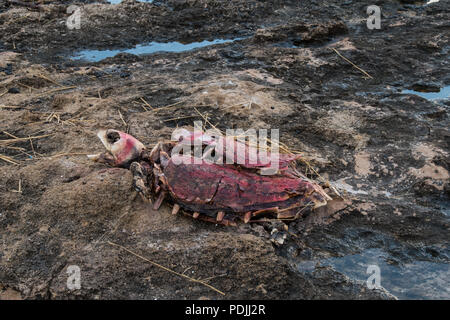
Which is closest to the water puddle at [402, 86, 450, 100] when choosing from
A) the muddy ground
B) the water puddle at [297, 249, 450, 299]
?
the muddy ground

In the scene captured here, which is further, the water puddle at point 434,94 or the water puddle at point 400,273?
the water puddle at point 434,94

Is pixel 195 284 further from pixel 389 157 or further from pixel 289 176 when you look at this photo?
pixel 389 157

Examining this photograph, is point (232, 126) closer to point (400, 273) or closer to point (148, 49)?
point (400, 273)

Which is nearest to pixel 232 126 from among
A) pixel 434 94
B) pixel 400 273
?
pixel 400 273

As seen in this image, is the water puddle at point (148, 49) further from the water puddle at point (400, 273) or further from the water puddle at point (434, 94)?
the water puddle at point (400, 273)

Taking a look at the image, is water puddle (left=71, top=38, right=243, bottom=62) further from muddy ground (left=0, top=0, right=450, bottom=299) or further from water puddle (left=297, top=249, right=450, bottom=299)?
water puddle (left=297, top=249, right=450, bottom=299)

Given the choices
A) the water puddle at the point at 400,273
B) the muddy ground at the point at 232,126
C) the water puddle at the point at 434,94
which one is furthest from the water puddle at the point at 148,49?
the water puddle at the point at 400,273
